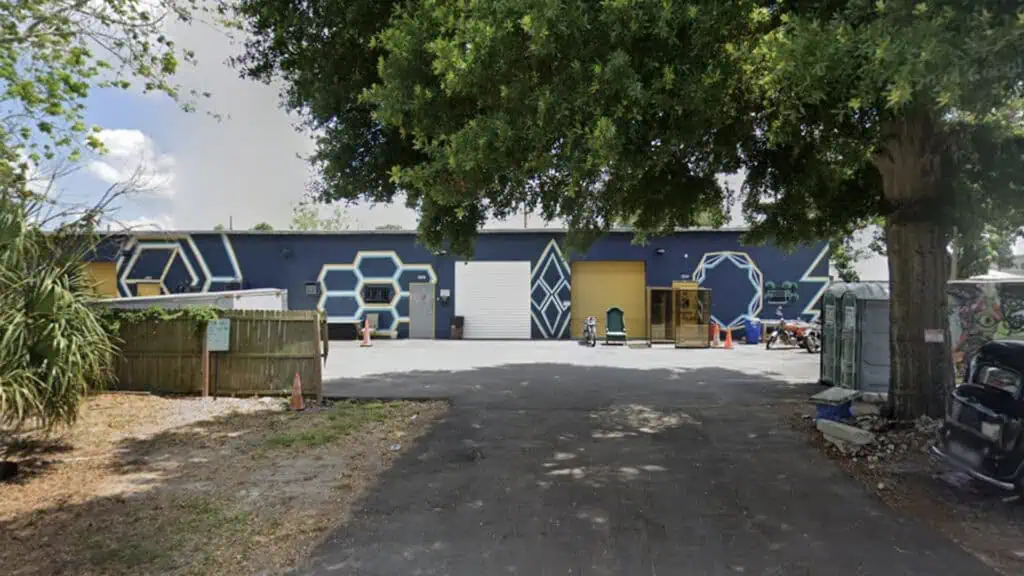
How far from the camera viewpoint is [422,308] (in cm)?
2252

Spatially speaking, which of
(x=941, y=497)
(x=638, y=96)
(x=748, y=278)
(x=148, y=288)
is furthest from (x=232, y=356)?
(x=748, y=278)

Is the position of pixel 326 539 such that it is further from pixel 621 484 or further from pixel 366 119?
pixel 366 119

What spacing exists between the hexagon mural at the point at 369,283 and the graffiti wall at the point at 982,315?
1644cm

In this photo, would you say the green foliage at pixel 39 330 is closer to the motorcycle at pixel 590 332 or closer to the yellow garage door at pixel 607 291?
the motorcycle at pixel 590 332

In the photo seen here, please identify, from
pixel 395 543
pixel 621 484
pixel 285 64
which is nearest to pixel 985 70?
pixel 621 484

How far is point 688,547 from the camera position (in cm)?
421

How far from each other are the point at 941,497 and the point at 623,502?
285 centimetres

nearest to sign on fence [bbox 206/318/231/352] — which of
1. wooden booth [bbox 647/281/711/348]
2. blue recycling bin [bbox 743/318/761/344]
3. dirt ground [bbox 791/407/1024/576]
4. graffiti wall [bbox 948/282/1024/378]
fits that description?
dirt ground [bbox 791/407/1024/576]

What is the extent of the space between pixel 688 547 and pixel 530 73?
4.01m

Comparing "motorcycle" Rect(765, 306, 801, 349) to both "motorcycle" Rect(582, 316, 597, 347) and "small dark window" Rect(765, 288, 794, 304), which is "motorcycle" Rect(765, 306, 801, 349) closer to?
"small dark window" Rect(765, 288, 794, 304)

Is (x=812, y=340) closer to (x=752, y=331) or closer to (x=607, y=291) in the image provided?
(x=752, y=331)

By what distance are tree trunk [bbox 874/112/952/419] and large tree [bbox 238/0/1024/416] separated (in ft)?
0.07

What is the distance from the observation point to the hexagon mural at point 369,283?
73.9 ft

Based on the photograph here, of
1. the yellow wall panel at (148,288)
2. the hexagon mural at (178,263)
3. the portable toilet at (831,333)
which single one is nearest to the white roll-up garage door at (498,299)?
the hexagon mural at (178,263)
